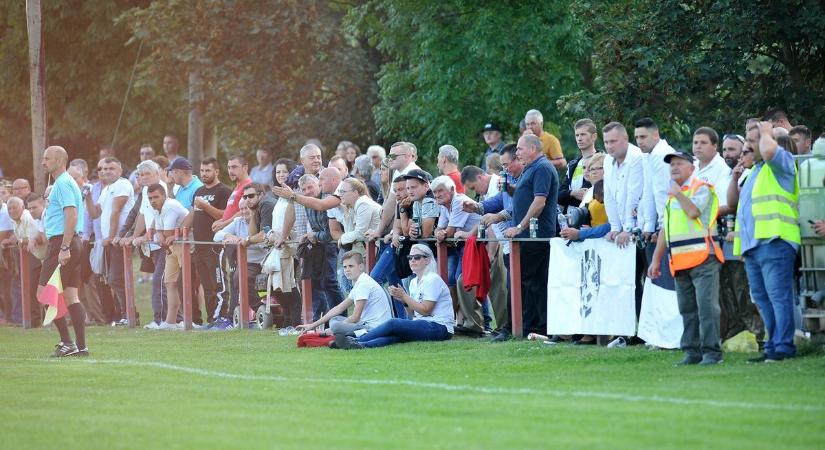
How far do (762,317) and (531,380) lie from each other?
234cm

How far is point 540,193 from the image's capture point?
16.8 metres

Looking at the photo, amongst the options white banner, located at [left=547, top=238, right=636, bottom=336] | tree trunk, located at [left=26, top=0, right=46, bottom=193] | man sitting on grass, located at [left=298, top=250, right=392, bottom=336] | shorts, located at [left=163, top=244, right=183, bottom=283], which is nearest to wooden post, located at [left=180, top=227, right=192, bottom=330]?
shorts, located at [left=163, top=244, right=183, bottom=283]

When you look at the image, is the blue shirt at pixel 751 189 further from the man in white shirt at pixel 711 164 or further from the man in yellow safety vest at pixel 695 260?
the man in white shirt at pixel 711 164

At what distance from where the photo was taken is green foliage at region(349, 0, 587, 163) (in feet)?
100

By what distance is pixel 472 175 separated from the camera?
18.8m

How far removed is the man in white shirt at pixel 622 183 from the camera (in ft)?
50.6

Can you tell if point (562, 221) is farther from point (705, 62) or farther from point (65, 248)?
point (705, 62)

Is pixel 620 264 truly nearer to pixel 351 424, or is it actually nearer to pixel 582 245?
pixel 582 245

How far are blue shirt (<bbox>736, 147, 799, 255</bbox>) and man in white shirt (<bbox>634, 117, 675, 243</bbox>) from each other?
3.40 ft

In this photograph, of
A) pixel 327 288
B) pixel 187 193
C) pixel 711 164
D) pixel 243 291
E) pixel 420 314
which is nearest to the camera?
pixel 711 164

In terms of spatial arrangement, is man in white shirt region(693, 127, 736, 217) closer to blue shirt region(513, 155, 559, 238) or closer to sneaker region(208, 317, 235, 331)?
blue shirt region(513, 155, 559, 238)

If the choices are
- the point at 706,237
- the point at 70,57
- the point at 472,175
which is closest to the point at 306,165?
the point at 472,175

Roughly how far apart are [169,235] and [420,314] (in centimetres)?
633

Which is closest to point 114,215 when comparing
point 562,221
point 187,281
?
point 187,281
